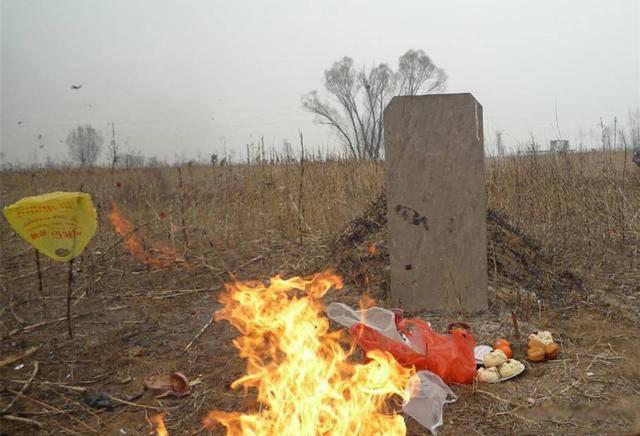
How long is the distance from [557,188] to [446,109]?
327cm

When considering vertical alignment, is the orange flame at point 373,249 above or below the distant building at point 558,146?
below

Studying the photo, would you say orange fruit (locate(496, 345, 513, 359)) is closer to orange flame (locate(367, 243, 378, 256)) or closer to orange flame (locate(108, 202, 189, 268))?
orange flame (locate(367, 243, 378, 256))

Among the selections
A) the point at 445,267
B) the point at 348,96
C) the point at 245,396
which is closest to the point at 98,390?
the point at 245,396

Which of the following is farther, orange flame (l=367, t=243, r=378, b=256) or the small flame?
orange flame (l=367, t=243, r=378, b=256)

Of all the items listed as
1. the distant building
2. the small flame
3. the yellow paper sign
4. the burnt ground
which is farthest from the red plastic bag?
the distant building

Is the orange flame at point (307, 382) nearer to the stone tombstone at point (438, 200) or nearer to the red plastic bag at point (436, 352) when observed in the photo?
the red plastic bag at point (436, 352)

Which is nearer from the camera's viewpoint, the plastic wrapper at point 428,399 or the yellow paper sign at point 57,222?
the plastic wrapper at point 428,399

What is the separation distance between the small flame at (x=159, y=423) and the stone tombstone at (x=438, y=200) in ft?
6.14

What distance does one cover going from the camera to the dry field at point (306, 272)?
7.34ft

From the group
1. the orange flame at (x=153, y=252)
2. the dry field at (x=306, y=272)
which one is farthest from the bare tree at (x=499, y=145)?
the orange flame at (x=153, y=252)

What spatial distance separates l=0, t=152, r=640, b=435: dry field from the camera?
2.24m

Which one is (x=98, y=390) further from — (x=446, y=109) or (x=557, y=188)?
(x=557, y=188)

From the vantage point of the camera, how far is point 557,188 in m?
5.74

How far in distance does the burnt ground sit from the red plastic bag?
89 millimetres
